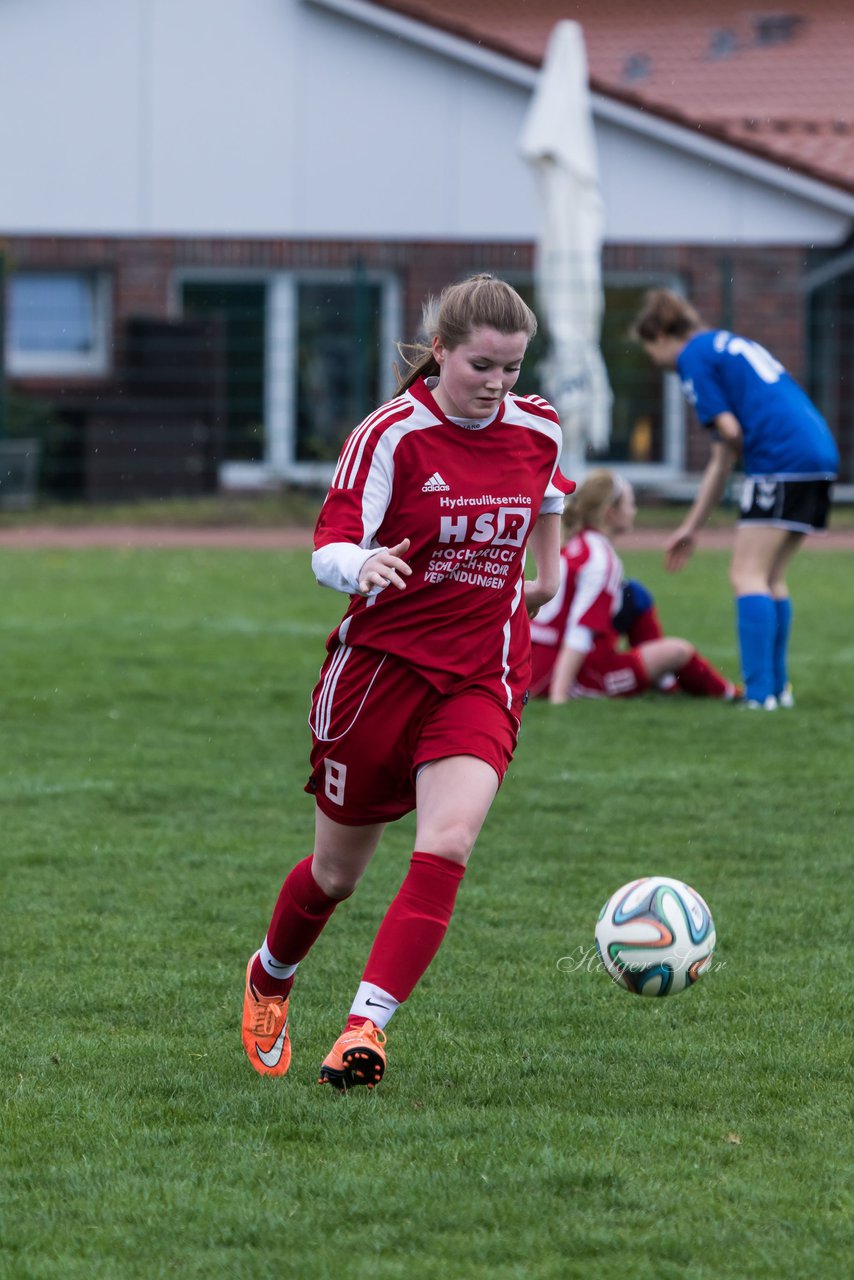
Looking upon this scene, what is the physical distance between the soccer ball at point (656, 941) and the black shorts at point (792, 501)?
4.76m

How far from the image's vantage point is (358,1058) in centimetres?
363

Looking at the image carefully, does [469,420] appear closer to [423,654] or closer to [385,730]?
[423,654]

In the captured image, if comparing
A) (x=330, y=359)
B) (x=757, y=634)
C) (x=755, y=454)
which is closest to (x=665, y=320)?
(x=755, y=454)

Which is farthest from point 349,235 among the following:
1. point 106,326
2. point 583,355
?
point 583,355

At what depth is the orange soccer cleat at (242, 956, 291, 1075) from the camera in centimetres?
390

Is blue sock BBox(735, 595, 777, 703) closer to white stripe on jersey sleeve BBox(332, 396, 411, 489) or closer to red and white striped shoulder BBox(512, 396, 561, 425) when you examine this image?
red and white striped shoulder BBox(512, 396, 561, 425)

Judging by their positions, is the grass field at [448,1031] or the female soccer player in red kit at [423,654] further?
the female soccer player in red kit at [423,654]

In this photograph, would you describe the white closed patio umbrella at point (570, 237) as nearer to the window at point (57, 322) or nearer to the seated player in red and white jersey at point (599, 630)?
the window at point (57, 322)

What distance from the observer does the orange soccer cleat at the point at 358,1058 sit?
363 centimetres

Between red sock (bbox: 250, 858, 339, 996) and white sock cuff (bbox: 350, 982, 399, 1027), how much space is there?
354 millimetres

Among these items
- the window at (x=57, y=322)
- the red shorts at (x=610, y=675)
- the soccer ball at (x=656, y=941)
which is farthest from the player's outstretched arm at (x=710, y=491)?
the window at (x=57, y=322)

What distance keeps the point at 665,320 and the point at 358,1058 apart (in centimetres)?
578

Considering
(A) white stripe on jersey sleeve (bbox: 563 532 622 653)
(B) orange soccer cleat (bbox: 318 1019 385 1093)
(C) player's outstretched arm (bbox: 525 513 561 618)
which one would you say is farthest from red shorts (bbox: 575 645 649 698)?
(B) orange soccer cleat (bbox: 318 1019 385 1093)

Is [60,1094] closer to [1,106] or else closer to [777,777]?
[777,777]
